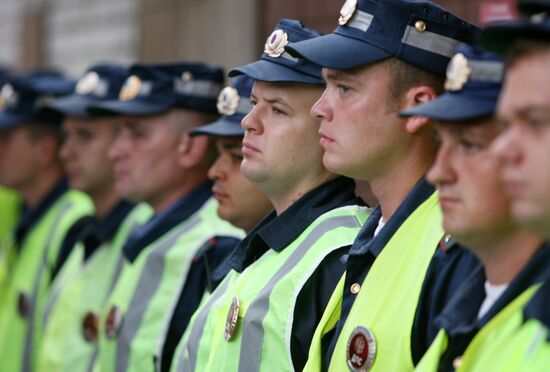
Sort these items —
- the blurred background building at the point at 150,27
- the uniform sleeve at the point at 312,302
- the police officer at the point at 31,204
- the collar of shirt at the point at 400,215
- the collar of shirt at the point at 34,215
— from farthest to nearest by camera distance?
the blurred background building at the point at 150,27 < the collar of shirt at the point at 34,215 < the police officer at the point at 31,204 < the uniform sleeve at the point at 312,302 < the collar of shirt at the point at 400,215

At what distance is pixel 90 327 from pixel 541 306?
3957 mm

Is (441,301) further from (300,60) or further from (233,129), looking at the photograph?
(233,129)

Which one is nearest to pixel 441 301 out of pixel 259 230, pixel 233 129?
pixel 259 230

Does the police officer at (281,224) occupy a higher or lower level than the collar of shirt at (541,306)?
lower

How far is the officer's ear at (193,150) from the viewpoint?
617cm

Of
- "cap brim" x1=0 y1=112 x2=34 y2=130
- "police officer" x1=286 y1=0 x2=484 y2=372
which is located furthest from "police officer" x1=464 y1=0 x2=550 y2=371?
"cap brim" x1=0 y1=112 x2=34 y2=130

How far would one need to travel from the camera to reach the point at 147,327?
575 centimetres

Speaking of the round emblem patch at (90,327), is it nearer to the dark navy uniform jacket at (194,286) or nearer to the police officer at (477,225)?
the dark navy uniform jacket at (194,286)

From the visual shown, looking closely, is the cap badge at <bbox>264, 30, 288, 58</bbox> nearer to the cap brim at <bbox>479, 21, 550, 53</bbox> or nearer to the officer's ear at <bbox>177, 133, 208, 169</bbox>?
the officer's ear at <bbox>177, 133, 208, 169</bbox>

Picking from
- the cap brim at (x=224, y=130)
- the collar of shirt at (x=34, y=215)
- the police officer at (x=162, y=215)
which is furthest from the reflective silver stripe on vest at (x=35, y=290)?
the cap brim at (x=224, y=130)

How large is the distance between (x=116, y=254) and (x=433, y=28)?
10.2 ft

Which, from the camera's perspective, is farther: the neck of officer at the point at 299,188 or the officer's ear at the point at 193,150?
the officer's ear at the point at 193,150

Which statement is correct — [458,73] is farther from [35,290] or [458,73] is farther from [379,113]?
[35,290]

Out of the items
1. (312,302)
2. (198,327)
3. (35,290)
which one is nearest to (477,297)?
(312,302)
